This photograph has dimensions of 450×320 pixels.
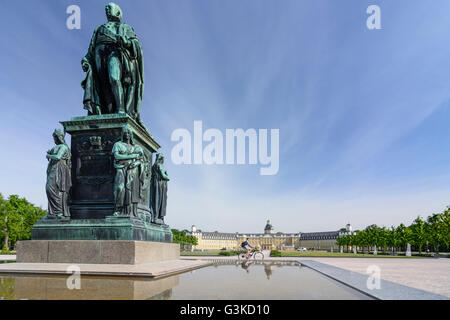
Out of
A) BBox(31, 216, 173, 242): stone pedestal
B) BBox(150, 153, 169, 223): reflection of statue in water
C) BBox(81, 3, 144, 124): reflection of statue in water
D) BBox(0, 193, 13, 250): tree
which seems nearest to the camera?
BBox(31, 216, 173, 242): stone pedestal

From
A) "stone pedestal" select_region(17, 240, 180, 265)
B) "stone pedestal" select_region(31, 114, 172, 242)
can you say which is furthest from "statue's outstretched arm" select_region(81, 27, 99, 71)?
"stone pedestal" select_region(17, 240, 180, 265)

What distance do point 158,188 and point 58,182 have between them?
3.71 m

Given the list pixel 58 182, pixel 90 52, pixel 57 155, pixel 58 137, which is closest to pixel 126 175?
pixel 58 182

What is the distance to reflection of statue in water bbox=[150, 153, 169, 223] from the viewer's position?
1202 cm

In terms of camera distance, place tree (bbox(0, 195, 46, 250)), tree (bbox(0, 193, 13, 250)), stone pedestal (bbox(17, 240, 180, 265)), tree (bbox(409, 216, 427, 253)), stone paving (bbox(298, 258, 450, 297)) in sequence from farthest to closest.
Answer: tree (bbox(409, 216, 427, 253)) < tree (bbox(0, 195, 46, 250)) < tree (bbox(0, 193, 13, 250)) < stone paving (bbox(298, 258, 450, 297)) < stone pedestal (bbox(17, 240, 180, 265))

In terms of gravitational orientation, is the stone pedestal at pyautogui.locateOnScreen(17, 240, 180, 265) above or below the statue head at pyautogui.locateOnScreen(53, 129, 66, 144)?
below

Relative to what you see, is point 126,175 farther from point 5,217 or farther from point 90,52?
point 5,217

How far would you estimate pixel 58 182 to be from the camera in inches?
362

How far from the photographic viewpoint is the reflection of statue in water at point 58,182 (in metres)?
9.17

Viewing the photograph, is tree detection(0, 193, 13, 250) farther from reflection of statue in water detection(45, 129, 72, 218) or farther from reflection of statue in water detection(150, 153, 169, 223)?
reflection of statue in water detection(45, 129, 72, 218)

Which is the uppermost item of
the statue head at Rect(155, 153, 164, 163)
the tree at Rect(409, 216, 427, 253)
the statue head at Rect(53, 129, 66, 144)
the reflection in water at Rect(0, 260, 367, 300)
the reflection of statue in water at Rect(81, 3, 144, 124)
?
the reflection of statue in water at Rect(81, 3, 144, 124)
